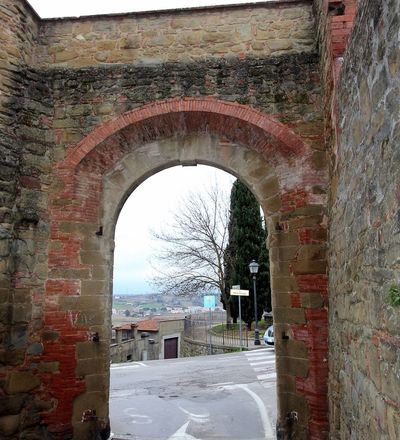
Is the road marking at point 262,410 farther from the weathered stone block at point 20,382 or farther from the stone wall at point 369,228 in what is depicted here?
the weathered stone block at point 20,382

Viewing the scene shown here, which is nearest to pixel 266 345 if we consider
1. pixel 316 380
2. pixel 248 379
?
pixel 248 379

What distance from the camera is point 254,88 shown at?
17.1 ft

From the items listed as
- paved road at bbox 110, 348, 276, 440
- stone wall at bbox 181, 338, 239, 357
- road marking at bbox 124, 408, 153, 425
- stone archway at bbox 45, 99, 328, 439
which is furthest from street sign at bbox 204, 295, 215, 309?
stone archway at bbox 45, 99, 328, 439

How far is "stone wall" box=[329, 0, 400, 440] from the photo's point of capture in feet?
7.02

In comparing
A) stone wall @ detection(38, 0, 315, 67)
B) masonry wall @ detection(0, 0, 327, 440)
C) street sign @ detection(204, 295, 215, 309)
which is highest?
stone wall @ detection(38, 0, 315, 67)

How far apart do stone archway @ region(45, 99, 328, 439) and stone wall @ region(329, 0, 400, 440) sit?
77 cm

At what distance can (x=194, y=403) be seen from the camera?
6617 millimetres

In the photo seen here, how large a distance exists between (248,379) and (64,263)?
545 centimetres

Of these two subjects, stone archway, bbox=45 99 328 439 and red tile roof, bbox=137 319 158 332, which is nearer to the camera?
stone archway, bbox=45 99 328 439

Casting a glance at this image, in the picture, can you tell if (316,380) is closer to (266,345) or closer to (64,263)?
(64,263)

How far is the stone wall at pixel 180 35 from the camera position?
5457 mm

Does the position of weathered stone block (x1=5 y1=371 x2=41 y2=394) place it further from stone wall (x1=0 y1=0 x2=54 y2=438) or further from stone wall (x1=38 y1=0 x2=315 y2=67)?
stone wall (x1=38 y1=0 x2=315 y2=67)

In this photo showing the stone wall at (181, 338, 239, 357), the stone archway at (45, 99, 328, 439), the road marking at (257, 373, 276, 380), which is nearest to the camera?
the stone archway at (45, 99, 328, 439)

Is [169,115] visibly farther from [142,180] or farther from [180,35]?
[180,35]
